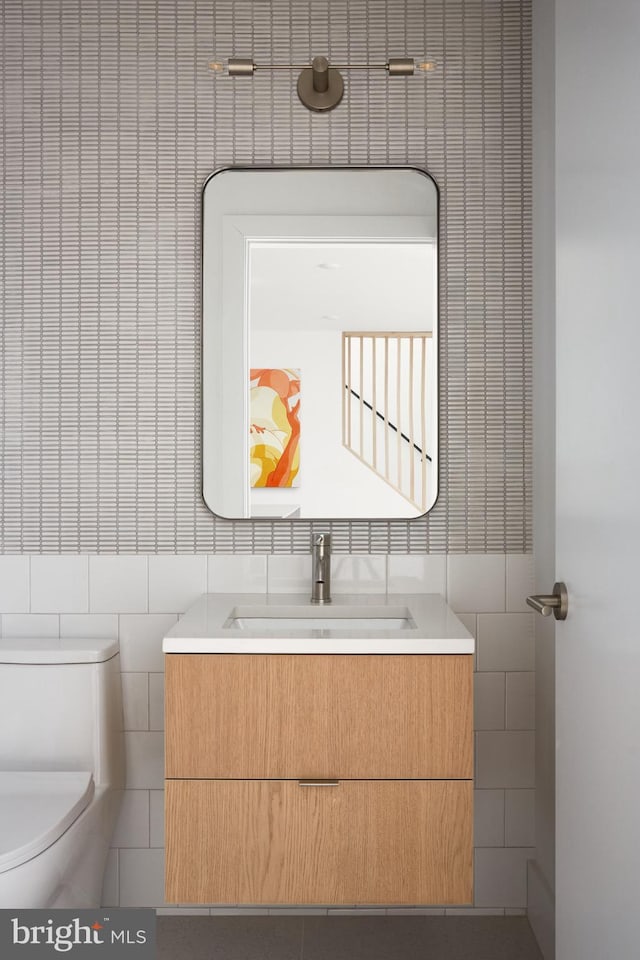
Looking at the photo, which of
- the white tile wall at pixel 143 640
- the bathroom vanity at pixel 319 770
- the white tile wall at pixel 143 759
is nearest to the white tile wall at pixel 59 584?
the white tile wall at pixel 143 640

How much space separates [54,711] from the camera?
1791 millimetres

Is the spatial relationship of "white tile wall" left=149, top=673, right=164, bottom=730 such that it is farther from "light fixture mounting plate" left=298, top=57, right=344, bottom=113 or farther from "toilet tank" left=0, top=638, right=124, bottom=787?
"light fixture mounting plate" left=298, top=57, right=344, bottom=113

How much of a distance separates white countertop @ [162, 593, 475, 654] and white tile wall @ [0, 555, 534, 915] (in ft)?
0.59

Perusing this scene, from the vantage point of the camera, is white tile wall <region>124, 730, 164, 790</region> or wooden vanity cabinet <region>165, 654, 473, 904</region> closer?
wooden vanity cabinet <region>165, 654, 473, 904</region>

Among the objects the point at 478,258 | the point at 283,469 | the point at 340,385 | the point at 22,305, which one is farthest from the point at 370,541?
the point at 22,305

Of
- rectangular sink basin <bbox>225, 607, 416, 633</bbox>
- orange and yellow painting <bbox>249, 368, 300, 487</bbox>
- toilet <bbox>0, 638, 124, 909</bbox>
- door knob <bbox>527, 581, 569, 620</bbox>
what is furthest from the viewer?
orange and yellow painting <bbox>249, 368, 300, 487</bbox>

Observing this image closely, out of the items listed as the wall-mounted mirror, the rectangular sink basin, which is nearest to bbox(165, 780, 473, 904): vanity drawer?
the rectangular sink basin

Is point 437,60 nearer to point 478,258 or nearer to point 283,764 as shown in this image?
point 478,258

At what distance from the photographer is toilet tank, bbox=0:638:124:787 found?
1.79 m

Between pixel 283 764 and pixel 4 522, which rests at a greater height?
pixel 4 522

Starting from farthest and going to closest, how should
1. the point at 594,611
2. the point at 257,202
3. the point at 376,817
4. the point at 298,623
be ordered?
the point at 257,202
the point at 298,623
the point at 376,817
the point at 594,611

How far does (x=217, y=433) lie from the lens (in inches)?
77.0

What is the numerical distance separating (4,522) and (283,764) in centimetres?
103

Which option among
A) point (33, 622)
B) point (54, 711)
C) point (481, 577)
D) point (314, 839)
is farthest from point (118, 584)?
point (481, 577)
